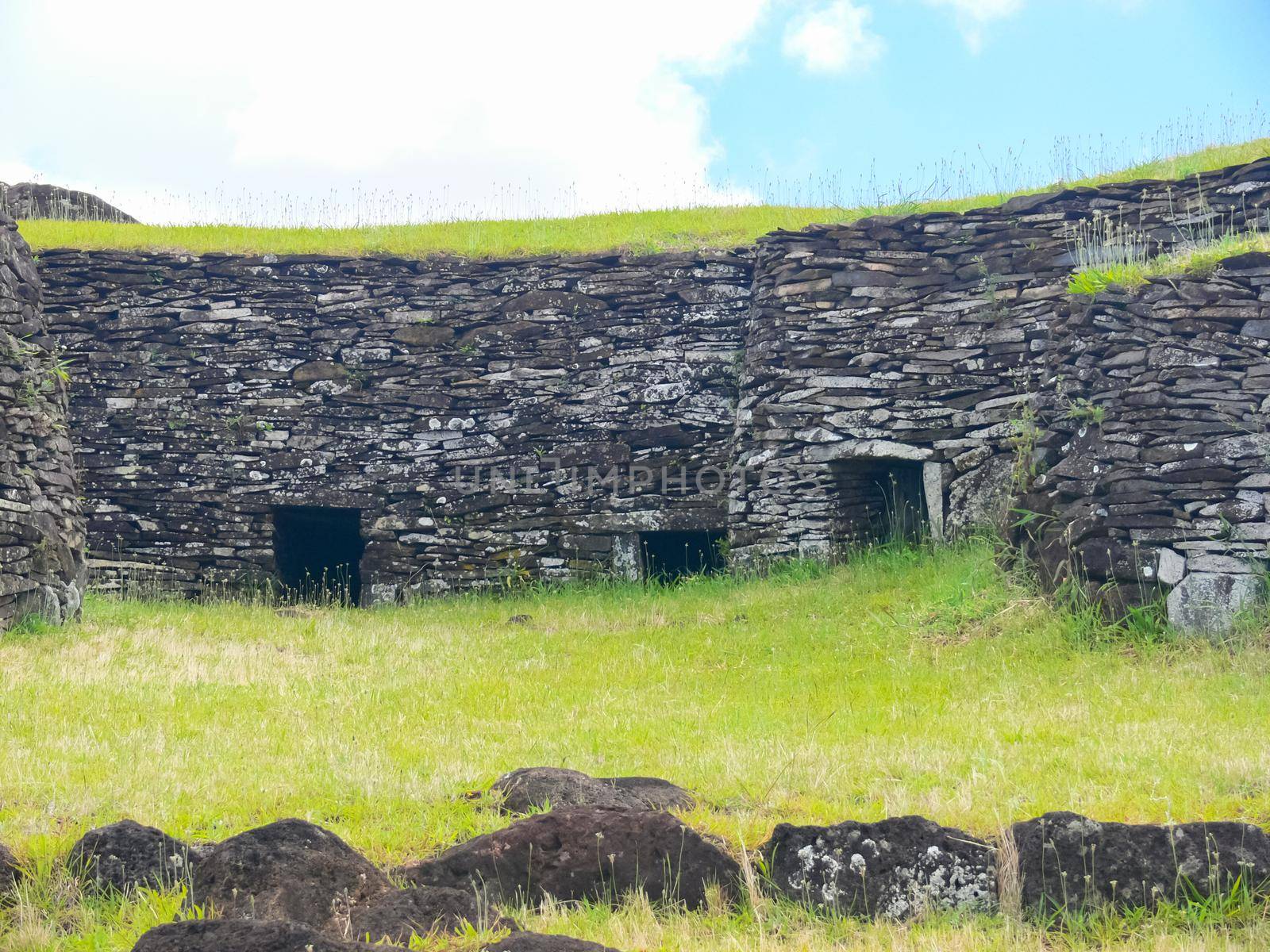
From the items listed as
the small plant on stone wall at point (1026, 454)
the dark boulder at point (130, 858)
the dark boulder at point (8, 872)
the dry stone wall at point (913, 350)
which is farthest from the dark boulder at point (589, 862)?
the dry stone wall at point (913, 350)

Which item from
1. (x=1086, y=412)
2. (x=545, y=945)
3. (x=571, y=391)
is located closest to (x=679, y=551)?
(x=571, y=391)

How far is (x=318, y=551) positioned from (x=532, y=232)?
4351 millimetres

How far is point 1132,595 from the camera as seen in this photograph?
744 centimetres

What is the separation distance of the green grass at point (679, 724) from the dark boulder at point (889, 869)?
0.09 meters

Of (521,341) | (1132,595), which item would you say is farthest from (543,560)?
(1132,595)

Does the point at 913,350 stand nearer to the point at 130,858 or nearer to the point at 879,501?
the point at 879,501

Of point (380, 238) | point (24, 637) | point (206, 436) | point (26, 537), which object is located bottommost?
point (24, 637)

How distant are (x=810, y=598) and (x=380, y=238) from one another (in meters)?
6.84

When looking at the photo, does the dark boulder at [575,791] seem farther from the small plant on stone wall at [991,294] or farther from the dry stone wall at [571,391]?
the small plant on stone wall at [991,294]

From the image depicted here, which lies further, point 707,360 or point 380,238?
point 380,238

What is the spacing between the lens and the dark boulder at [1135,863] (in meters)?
3.59

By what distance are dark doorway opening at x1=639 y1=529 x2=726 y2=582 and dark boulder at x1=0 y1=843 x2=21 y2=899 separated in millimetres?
7981

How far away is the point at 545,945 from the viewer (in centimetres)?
312

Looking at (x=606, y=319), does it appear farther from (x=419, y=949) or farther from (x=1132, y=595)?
(x=419, y=949)
